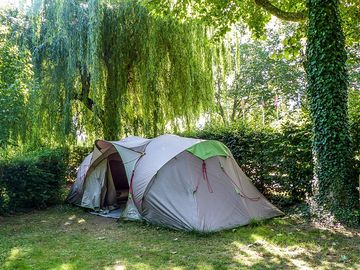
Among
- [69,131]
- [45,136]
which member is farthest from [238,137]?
[45,136]

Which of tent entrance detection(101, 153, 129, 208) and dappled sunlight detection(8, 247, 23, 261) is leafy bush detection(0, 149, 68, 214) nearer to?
A: tent entrance detection(101, 153, 129, 208)

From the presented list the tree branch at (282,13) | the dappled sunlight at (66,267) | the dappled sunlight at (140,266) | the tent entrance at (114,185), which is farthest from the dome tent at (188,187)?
the tree branch at (282,13)

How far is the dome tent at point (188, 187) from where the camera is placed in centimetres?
511

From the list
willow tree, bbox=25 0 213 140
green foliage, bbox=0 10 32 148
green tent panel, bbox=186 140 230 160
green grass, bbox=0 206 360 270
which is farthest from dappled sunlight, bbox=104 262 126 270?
willow tree, bbox=25 0 213 140

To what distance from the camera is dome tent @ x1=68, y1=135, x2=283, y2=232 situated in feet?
16.8

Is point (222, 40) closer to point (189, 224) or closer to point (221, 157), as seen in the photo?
point (221, 157)

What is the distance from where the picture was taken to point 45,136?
8898 millimetres

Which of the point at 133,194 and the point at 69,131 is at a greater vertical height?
the point at 69,131

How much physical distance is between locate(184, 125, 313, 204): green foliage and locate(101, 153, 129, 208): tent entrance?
2.24 metres

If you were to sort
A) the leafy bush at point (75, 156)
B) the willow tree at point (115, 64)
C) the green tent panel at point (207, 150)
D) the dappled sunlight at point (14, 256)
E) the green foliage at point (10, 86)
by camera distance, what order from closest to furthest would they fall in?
the dappled sunlight at point (14, 256), the green tent panel at point (207, 150), the green foliage at point (10, 86), the willow tree at point (115, 64), the leafy bush at point (75, 156)

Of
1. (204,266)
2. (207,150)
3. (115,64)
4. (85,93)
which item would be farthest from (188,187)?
(85,93)

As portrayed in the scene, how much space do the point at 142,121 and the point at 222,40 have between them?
302 cm

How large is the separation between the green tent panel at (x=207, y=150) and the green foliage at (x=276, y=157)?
123 cm

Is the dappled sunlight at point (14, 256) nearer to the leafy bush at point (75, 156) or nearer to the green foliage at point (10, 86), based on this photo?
the green foliage at point (10, 86)
